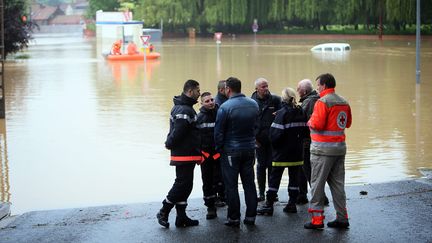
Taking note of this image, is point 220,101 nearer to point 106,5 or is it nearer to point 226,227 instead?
point 226,227

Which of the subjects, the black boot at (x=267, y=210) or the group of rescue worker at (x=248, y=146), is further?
the black boot at (x=267, y=210)

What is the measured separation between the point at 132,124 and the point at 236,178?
1335 centimetres

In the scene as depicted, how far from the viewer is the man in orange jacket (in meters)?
8.97

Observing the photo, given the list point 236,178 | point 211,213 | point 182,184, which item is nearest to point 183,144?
point 182,184

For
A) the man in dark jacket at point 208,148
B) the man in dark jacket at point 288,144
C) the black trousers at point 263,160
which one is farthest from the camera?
the black trousers at point 263,160

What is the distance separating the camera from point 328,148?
899cm

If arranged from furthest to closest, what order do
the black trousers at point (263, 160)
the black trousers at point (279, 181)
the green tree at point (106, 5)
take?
1. the green tree at point (106, 5)
2. the black trousers at point (263, 160)
3. the black trousers at point (279, 181)

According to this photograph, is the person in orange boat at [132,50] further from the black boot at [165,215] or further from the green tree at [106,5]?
the green tree at [106,5]

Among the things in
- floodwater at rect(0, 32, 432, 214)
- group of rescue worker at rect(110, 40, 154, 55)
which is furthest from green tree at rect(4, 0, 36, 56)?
group of rescue worker at rect(110, 40, 154, 55)

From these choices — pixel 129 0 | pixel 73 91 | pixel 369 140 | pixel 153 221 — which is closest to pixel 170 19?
pixel 129 0

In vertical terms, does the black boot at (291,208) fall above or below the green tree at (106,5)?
below

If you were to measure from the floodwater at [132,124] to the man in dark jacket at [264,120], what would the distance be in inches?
123

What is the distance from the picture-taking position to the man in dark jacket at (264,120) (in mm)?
10312

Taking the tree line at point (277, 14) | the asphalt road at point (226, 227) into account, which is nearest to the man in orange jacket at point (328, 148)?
the asphalt road at point (226, 227)
